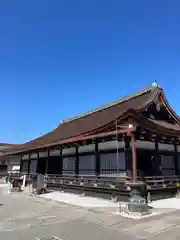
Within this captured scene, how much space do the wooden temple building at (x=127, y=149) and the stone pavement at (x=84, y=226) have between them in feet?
8.96

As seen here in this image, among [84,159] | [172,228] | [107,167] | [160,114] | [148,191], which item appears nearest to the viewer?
[172,228]

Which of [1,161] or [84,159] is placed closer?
[84,159]

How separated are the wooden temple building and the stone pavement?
2.73 meters

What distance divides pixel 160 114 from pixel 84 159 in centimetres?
652

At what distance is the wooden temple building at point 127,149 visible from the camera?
10.7m

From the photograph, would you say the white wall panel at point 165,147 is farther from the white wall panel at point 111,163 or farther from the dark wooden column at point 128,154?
the white wall panel at point 111,163

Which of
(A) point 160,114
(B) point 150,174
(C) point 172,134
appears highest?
Answer: (A) point 160,114

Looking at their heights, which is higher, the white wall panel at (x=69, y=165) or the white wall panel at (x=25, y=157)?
the white wall panel at (x=25, y=157)

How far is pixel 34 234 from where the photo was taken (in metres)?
5.91

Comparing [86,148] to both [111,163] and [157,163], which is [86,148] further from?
[157,163]

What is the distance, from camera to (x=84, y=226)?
6.72m

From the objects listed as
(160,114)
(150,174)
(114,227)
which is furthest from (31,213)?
(160,114)

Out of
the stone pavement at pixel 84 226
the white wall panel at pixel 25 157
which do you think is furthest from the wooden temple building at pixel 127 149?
the white wall panel at pixel 25 157

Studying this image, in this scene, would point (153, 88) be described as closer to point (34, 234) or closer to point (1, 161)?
point (34, 234)
